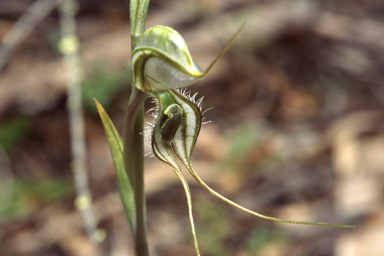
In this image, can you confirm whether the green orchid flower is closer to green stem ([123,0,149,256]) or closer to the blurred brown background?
green stem ([123,0,149,256])

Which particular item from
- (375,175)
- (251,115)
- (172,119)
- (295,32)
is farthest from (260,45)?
(172,119)

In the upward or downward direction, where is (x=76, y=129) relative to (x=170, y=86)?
downward

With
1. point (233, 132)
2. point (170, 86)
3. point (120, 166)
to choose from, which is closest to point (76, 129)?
point (233, 132)

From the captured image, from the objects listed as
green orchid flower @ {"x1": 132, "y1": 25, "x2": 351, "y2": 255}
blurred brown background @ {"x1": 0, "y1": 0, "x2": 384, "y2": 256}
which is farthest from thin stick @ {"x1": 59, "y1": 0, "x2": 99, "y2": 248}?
green orchid flower @ {"x1": 132, "y1": 25, "x2": 351, "y2": 255}

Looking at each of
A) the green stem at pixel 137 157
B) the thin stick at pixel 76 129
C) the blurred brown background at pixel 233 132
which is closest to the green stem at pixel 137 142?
the green stem at pixel 137 157

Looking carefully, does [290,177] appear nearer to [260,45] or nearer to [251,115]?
[251,115]

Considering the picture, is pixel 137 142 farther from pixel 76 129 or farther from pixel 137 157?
pixel 76 129
